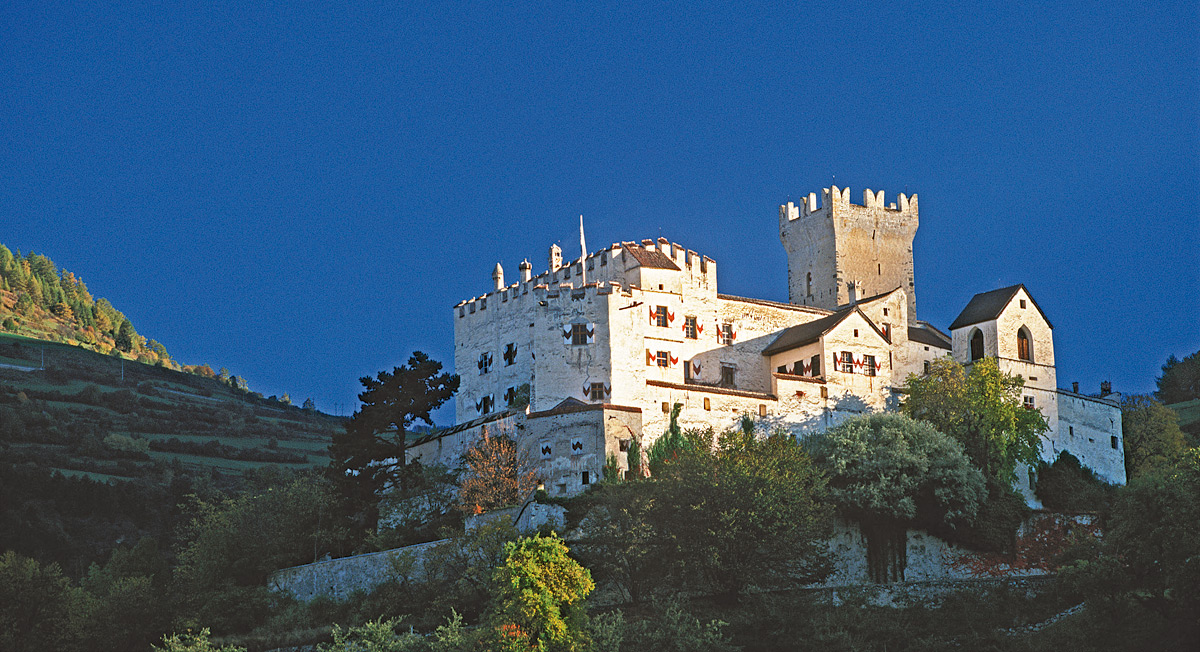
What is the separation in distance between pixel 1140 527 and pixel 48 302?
483 feet

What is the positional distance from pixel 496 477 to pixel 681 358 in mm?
12382

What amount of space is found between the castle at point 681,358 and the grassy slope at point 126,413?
42.9 metres

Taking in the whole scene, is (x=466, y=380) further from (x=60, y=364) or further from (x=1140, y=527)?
(x=60, y=364)

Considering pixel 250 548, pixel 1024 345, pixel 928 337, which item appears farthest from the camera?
pixel 928 337

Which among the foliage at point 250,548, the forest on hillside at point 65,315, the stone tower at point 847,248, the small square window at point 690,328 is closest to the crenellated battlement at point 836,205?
the stone tower at point 847,248

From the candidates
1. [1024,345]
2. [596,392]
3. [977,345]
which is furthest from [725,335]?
[1024,345]

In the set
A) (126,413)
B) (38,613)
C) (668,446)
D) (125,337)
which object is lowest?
(38,613)

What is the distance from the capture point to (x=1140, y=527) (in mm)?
42875

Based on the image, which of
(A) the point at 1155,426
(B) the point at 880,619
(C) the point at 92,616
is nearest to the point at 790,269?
(A) the point at 1155,426

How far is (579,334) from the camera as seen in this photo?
2450 inches

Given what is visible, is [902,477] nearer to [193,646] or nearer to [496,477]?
[496,477]

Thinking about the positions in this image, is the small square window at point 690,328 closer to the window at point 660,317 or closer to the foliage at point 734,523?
the window at point 660,317

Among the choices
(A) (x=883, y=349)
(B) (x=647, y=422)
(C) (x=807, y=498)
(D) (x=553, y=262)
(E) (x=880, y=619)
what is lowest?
(E) (x=880, y=619)

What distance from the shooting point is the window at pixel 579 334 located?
6216cm
